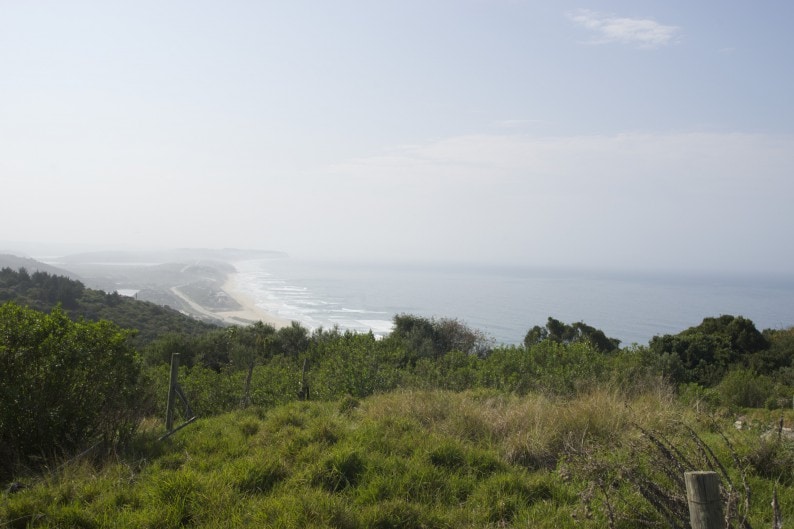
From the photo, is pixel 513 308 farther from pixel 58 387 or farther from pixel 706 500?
pixel 706 500

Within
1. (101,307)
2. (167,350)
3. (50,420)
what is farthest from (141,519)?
(101,307)

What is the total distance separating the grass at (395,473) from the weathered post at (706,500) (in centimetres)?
103

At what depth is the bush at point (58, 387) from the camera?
5.70 metres

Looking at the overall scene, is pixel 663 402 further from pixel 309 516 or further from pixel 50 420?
pixel 50 420

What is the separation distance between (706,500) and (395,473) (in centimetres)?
297

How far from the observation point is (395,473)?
4.95m

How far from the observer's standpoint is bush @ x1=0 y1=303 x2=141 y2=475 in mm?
5703

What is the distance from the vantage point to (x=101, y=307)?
4594 cm

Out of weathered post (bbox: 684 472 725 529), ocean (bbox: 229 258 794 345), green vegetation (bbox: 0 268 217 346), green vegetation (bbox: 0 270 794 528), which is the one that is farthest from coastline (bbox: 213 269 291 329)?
weathered post (bbox: 684 472 725 529)

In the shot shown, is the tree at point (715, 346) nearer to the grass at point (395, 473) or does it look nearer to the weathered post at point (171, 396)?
the grass at point (395, 473)

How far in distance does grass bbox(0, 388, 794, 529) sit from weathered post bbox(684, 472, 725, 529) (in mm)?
1031

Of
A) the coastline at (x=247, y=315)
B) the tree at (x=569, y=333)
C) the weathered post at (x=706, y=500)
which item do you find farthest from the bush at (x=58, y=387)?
the coastline at (x=247, y=315)

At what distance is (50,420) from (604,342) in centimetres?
2911

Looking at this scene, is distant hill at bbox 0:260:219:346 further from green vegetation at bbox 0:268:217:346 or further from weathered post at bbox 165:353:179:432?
weathered post at bbox 165:353:179:432
